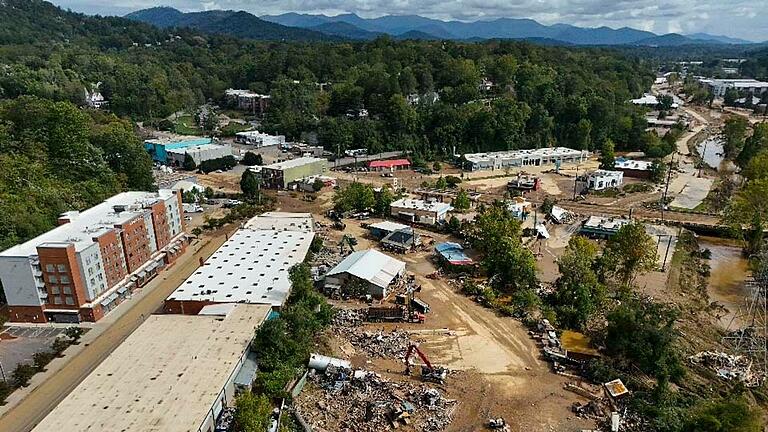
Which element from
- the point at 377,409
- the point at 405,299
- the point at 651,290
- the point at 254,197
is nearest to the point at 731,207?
the point at 651,290

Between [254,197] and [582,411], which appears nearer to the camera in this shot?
[582,411]

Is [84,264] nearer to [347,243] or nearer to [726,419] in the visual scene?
[347,243]

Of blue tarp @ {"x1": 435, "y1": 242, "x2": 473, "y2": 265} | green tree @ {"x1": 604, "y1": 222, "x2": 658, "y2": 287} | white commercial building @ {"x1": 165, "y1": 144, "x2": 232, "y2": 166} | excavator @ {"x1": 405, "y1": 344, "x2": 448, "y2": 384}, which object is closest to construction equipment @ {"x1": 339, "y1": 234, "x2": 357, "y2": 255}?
blue tarp @ {"x1": 435, "y1": 242, "x2": 473, "y2": 265}

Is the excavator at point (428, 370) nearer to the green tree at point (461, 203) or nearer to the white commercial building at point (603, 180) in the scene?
the green tree at point (461, 203)

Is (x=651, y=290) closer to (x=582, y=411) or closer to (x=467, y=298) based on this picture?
(x=467, y=298)

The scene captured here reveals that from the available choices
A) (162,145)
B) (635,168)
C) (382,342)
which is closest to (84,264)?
(382,342)

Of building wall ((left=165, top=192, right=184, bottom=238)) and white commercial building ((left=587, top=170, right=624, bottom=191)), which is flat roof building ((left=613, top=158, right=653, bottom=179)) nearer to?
white commercial building ((left=587, top=170, right=624, bottom=191))
